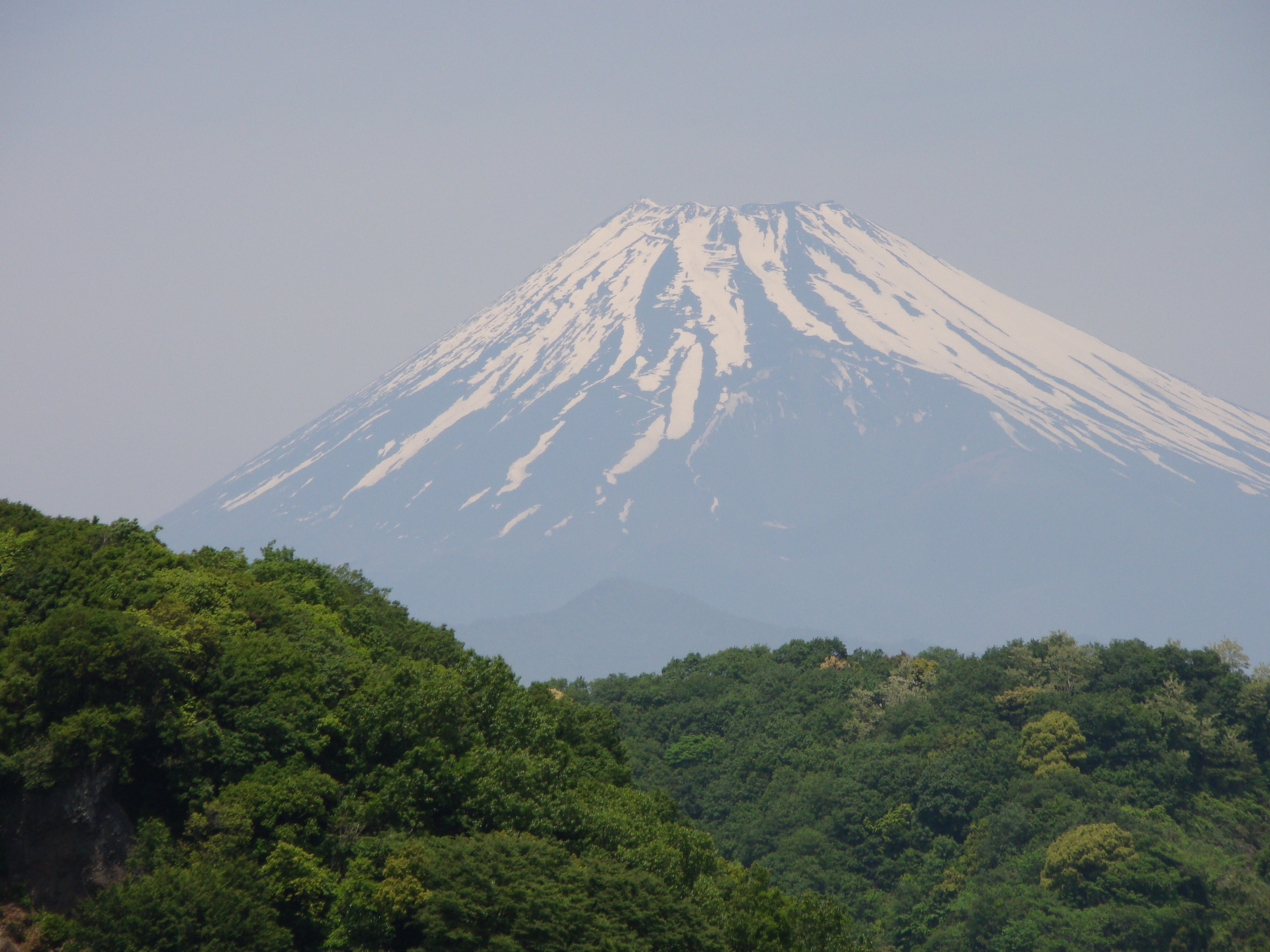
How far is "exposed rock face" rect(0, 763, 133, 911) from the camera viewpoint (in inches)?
782

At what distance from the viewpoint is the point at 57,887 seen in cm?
1989

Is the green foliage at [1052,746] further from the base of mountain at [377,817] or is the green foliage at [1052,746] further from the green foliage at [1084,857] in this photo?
the green foliage at [1084,857]

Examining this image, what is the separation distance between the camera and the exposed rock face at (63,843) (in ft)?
65.2

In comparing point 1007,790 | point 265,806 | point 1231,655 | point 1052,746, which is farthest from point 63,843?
point 1231,655

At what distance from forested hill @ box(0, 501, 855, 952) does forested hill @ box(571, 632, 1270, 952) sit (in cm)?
2044

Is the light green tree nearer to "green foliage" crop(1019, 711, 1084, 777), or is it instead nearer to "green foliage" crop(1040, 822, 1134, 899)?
"green foliage" crop(1019, 711, 1084, 777)

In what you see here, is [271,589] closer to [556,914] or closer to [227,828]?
[227,828]

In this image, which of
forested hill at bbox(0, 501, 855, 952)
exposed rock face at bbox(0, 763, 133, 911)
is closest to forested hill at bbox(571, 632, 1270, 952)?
forested hill at bbox(0, 501, 855, 952)

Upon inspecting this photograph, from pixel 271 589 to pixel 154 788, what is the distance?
25.9 ft

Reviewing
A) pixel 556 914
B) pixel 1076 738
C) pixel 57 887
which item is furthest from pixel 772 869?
pixel 57 887

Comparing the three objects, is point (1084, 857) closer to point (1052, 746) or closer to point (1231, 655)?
point (1052, 746)

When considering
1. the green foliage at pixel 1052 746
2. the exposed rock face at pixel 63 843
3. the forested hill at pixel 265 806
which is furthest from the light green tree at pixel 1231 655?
the exposed rock face at pixel 63 843

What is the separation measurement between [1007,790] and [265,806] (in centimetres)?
3813

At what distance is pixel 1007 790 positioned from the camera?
51.9 m
